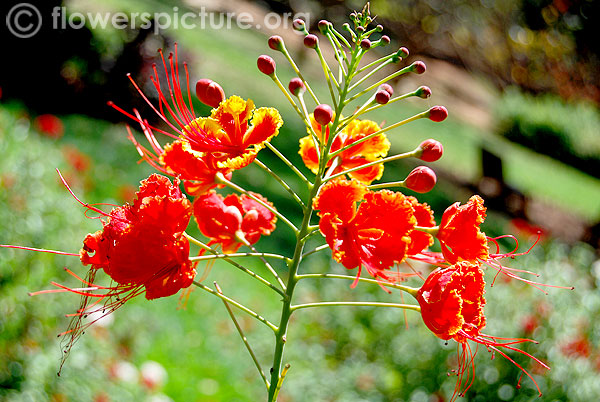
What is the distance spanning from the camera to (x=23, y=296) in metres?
3.29

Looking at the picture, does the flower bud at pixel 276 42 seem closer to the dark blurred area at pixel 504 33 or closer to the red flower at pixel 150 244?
the red flower at pixel 150 244

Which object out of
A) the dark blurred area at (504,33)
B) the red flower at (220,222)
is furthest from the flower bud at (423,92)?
the dark blurred area at (504,33)

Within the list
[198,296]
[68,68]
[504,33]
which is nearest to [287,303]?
[198,296]

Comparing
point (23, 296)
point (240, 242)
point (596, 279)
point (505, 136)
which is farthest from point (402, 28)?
Result: point (240, 242)

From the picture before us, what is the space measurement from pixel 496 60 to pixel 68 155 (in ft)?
48.8

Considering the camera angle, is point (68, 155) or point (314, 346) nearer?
point (314, 346)

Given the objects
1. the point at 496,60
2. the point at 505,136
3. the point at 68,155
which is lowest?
the point at 505,136

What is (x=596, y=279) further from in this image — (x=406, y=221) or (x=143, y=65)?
(x=143, y=65)

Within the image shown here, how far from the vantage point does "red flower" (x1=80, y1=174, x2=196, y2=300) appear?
125 centimetres

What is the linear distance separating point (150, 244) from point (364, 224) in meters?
0.45

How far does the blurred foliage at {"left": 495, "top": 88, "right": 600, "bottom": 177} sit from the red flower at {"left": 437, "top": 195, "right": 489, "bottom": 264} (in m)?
18.3

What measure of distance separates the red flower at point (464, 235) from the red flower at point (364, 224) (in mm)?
146

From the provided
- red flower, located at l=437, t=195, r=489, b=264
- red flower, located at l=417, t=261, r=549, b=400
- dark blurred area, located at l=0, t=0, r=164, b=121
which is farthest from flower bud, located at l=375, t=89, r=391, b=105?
dark blurred area, located at l=0, t=0, r=164, b=121

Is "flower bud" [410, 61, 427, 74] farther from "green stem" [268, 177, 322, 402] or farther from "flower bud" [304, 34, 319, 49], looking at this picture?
"green stem" [268, 177, 322, 402]
